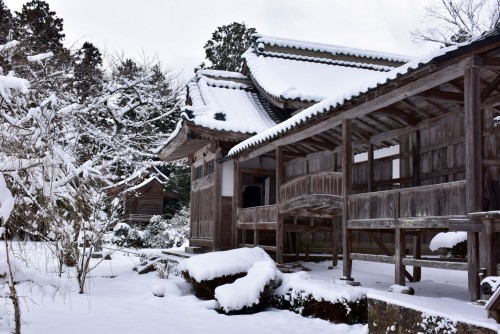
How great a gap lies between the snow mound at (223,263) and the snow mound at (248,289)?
0.45 meters

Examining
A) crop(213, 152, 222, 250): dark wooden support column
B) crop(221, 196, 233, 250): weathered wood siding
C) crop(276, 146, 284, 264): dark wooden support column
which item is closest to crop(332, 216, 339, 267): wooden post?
crop(276, 146, 284, 264): dark wooden support column

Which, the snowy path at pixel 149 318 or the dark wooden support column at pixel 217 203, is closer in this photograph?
the snowy path at pixel 149 318

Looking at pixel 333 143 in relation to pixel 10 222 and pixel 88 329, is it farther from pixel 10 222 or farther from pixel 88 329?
pixel 10 222

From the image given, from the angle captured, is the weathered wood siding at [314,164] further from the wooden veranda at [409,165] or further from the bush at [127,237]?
the bush at [127,237]

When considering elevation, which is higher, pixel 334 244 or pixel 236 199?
pixel 236 199

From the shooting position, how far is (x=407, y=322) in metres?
6.00

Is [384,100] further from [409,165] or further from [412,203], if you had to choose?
[409,165]

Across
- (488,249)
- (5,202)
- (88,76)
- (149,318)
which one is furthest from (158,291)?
(88,76)

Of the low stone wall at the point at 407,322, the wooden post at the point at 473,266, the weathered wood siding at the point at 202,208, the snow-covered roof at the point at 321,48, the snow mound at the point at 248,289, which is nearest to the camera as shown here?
the low stone wall at the point at 407,322

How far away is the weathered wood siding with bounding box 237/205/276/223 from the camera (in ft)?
45.2

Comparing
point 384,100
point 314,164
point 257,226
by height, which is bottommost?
point 257,226

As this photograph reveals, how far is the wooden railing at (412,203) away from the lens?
24.2ft

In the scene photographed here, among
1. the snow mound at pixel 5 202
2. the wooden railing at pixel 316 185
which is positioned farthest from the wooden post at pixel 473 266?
the snow mound at pixel 5 202

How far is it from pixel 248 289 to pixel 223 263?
121 centimetres
